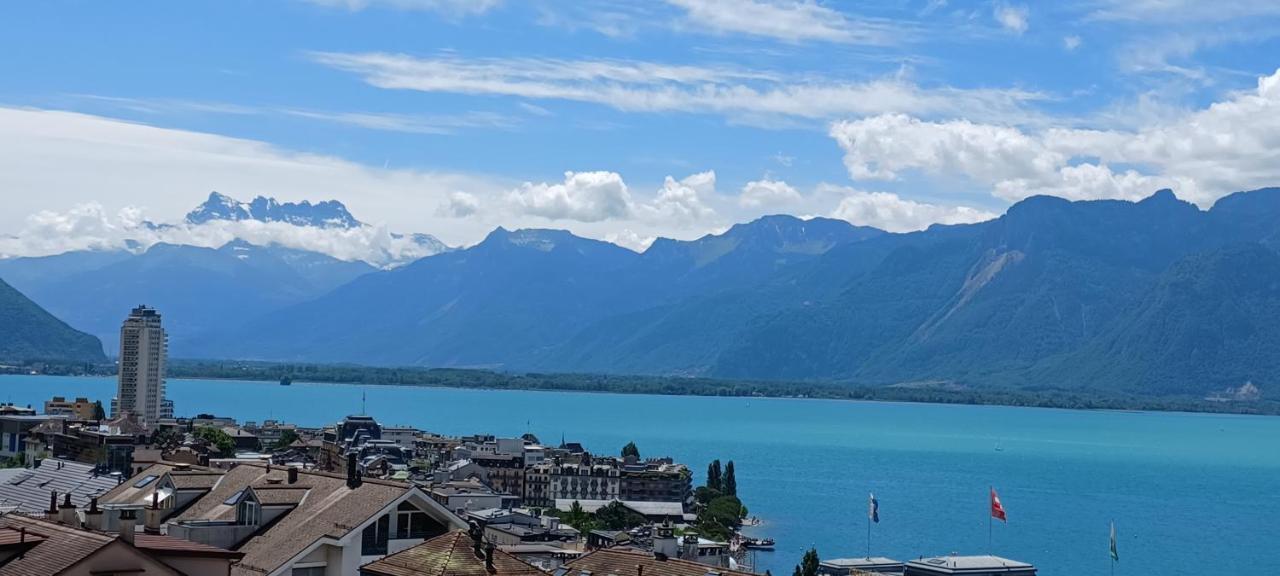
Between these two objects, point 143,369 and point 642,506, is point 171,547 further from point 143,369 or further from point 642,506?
point 143,369

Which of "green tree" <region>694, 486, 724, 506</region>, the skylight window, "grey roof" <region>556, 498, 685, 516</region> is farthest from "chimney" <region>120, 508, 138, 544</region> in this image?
"green tree" <region>694, 486, 724, 506</region>

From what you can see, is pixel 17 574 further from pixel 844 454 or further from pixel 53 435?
pixel 844 454

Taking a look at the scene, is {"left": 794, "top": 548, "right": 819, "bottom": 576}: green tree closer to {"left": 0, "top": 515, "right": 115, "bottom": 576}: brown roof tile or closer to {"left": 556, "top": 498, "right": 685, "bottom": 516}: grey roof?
{"left": 556, "top": 498, "right": 685, "bottom": 516}: grey roof

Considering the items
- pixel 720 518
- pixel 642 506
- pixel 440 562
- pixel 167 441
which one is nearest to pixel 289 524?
pixel 440 562

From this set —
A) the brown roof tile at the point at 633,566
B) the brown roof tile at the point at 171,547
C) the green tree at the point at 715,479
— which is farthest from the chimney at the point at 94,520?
the green tree at the point at 715,479

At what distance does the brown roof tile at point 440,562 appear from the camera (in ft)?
52.7

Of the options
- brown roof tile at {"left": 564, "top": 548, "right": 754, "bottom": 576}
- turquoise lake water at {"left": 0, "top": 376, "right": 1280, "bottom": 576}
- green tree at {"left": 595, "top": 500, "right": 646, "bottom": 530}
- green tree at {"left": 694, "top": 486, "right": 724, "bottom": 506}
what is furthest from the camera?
green tree at {"left": 694, "top": 486, "right": 724, "bottom": 506}

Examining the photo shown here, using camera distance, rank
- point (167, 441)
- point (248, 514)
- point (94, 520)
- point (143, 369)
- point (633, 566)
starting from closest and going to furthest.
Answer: point (94, 520)
point (248, 514)
point (633, 566)
point (167, 441)
point (143, 369)

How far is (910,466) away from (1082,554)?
72.3 m

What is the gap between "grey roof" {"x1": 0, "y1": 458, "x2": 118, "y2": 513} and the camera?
31.4m

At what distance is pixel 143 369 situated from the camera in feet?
554

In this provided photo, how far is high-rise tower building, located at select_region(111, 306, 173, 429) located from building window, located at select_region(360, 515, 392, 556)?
153360 mm

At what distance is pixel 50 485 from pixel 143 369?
139786 mm

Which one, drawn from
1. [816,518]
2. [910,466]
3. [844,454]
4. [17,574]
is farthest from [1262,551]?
[17,574]
